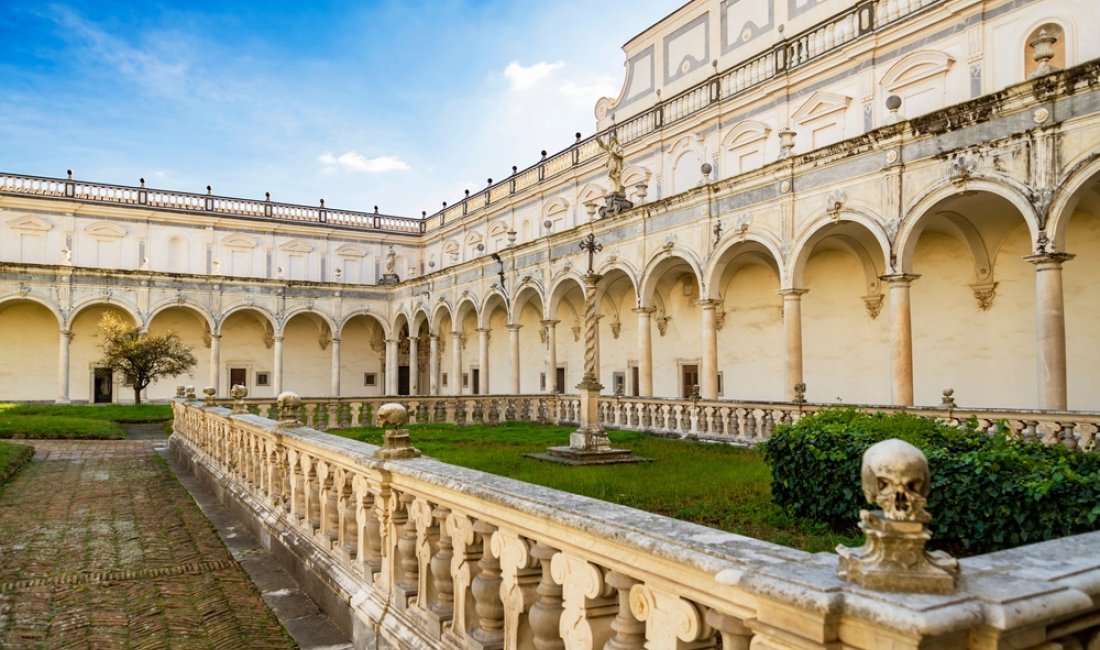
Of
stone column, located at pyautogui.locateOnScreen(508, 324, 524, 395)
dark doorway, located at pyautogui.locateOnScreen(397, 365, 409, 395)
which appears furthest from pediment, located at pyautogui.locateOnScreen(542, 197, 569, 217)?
dark doorway, located at pyautogui.locateOnScreen(397, 365, 409, 395)

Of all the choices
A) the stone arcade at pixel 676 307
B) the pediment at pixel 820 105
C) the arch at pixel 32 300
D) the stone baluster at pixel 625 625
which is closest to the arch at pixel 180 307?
the stone arcade at pixel 676 307

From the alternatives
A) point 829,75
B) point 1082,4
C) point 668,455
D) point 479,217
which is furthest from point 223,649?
point 479,217

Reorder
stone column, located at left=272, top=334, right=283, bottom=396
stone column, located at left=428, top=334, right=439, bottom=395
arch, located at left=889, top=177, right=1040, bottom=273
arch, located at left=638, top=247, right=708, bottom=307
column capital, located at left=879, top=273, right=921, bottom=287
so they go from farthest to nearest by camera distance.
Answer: stone column, located at left=272, top=334, right=283, bottom=396
stone column, located at left=428, top=334, right=439, bottom=395
arch, located at left=638, top=247, right=708, bottom=307
column capital, located at left=879, top=273, right=921, bottom=287
arch, located at left=889, top=177, right=1040, bottom=273

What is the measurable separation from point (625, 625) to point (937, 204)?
47.2ft

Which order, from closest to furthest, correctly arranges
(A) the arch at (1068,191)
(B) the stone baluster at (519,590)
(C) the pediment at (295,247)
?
(B) the stone baluster at (519,590) → (A) the arch at (1068,191) → (C) the pediment at (295,247)

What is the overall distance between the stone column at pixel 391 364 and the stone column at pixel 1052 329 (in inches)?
1236

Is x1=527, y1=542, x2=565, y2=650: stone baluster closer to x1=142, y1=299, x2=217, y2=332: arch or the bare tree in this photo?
the bare tree

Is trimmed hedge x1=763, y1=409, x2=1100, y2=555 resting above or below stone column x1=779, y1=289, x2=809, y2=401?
below

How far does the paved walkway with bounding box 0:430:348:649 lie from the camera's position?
4.59 meters

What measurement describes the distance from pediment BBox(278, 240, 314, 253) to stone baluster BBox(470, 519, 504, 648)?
4066 centimetres

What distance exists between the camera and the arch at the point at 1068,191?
1182cm

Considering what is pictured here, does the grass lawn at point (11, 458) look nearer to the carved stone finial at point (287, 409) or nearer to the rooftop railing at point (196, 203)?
the carved stone finial at point (287, 409)

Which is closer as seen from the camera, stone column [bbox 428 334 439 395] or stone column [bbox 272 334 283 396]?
stone column [bbox 428 334 439 395]

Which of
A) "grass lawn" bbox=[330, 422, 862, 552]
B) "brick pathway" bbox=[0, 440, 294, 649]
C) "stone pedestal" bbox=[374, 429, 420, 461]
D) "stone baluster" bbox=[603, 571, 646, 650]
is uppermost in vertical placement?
"stone pedestal" bbox=[374, 429, 420, 461]
